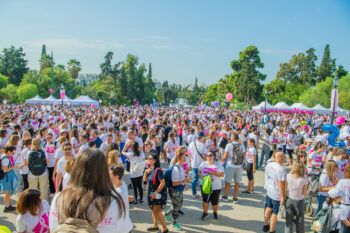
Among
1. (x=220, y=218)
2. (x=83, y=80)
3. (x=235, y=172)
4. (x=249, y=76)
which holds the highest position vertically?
(x=83, y=80)

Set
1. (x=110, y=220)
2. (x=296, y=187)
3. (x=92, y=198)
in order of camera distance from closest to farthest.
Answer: (x=92, y=198) → (x=110, y=220) → (x=296, y=187)

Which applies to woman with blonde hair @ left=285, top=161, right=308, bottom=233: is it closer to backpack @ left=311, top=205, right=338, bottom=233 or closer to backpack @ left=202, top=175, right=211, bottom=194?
backpack @ left=311, top=205, right=338, bottom=233

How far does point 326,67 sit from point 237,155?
72680 mm

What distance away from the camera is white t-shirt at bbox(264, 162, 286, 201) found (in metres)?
4.28

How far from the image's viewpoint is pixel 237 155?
6.15 m

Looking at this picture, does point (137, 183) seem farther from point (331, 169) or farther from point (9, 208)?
point (331, 169)

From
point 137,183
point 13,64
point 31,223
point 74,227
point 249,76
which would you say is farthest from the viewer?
point 13,64

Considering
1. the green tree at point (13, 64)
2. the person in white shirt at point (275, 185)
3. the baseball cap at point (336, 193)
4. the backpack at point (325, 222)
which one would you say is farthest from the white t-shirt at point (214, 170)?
the green tree at point (13, 64)

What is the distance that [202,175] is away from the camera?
202 inches

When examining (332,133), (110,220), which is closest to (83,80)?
(332,133)

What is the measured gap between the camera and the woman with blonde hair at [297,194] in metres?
4.12

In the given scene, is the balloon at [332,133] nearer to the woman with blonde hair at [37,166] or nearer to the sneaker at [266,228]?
the sneaker at [266,228]

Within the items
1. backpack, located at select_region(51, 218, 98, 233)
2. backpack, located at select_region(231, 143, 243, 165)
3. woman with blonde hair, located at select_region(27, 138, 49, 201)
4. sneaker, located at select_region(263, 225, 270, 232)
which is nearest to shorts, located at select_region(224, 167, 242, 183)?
backpack, located at select_region(231, 143, 243, 165)

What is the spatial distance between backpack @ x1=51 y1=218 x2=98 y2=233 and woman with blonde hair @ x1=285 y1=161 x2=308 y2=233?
3735 mm
